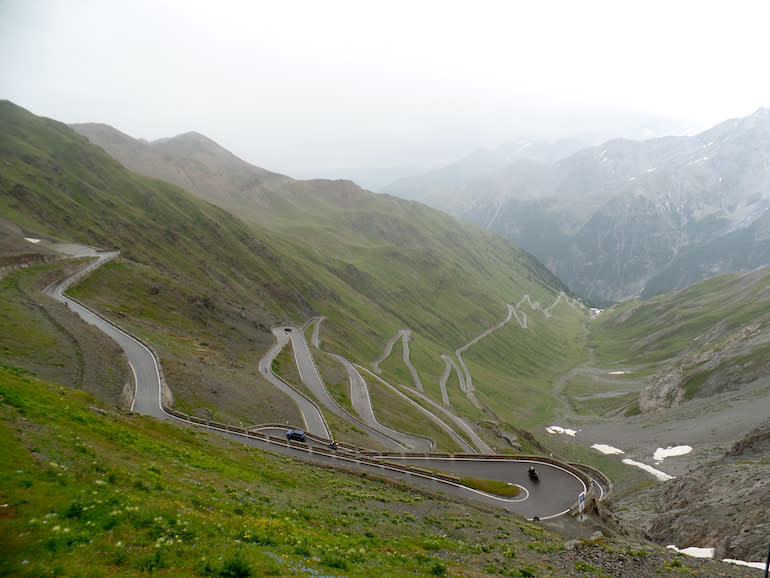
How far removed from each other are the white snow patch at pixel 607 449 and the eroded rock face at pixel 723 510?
38.6 meters

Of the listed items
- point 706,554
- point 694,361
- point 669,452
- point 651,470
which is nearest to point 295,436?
point 706,554

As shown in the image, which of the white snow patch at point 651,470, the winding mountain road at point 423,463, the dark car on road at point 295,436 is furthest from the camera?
the white snow patch at point 651,470

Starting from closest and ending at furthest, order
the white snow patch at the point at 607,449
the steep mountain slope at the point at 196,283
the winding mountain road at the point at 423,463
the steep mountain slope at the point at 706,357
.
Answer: the winding mountain road at the point at 423,463, the steep mountain slope at the point at 196,283, the white snow patch at the point at 607,449, the steep mountain slope at the point at 706,357

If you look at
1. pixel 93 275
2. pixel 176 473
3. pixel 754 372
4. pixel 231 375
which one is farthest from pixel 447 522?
pixel 754 372

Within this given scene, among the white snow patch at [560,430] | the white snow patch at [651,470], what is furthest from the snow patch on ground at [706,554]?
the white snow patch at [560,430]

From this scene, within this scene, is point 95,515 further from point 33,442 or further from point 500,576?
point 500,576

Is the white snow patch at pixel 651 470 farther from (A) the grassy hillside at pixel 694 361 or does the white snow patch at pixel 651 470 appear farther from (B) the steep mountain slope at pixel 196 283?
(A) the grassy hillside at pixel 694 361

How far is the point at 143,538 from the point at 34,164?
15466 cm

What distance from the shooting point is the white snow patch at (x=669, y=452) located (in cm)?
7861

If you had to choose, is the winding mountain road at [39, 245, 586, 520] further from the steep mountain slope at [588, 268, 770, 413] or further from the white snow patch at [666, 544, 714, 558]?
the steep mountain slope at [588, 268, 770, 413]

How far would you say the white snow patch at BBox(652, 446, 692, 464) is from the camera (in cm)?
7861

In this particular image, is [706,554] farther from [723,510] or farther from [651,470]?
[651,470]

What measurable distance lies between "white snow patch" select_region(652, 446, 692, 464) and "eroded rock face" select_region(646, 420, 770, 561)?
2899 cm

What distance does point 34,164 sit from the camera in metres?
124
